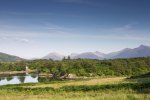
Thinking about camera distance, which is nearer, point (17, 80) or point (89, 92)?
point (89, 92)

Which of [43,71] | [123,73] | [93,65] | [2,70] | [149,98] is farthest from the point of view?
[2,70]

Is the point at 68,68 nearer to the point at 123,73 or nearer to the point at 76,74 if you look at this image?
the point at 76,74

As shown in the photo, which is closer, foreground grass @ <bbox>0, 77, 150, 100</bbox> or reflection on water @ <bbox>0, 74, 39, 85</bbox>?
foreground grass @ <bbox>0, 77, 150, 100</bbox>

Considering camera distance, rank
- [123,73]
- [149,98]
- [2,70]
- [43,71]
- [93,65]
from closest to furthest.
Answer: [149,98] < [123,73] < [93,65] < [43,71] < [2,70]

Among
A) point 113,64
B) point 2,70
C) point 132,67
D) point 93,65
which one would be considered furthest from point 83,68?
point 2,70

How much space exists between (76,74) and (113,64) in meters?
23.0

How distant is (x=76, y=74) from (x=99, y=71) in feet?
41.0

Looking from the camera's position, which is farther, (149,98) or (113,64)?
(113,64)

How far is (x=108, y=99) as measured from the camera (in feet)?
49.8

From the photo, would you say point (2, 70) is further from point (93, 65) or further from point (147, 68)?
point (147, 68)

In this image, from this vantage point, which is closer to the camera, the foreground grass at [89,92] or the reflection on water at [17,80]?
the foreground grass at [89,92]

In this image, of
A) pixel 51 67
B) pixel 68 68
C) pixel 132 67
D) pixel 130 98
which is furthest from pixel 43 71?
pixel 130 98

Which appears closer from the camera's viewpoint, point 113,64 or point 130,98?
point 130,98

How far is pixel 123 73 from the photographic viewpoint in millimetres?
140750
